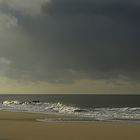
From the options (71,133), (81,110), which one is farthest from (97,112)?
(71,133)

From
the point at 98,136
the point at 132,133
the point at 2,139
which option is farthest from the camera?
the point at 132,133

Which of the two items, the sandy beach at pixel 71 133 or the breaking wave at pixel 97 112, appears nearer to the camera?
the sandy beach at pixel 71 133

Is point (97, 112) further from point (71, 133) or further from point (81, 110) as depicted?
point (71, 133)

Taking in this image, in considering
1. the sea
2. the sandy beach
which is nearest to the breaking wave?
the sea

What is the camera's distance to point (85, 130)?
862 inches

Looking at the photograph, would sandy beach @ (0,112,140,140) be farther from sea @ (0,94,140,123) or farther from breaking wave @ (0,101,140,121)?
breaking wave @ (0,101,140,121)

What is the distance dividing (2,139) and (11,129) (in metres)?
4.15

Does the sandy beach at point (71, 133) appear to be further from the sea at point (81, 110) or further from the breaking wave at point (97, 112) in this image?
the breaking wave at point (97, 112)

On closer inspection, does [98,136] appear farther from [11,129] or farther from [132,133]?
[11,129]

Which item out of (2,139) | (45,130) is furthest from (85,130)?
(2,139)

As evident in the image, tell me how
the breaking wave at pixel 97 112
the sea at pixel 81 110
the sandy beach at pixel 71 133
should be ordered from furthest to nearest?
1. the breaking wave at pixel 97 112
2. the sea at pixel 81 110
3. the sandy beach at pixel 71 133

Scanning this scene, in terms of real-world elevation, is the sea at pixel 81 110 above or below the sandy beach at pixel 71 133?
above

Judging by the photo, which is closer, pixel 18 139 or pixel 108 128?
pixel 18 139

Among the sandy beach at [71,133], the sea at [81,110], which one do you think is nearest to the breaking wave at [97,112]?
the sea at [81,110]
